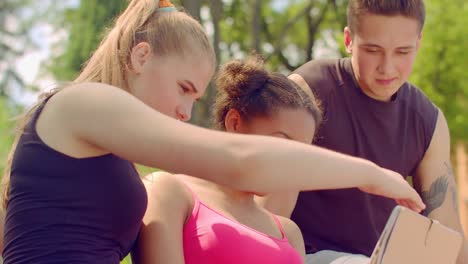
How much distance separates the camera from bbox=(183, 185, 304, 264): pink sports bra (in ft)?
8.16

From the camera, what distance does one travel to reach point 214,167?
1819 mm

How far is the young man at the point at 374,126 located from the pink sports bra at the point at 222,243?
1021 mm

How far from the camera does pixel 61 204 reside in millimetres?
1991

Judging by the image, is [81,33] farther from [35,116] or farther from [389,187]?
[389,187]

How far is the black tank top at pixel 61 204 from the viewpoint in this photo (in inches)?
78.2

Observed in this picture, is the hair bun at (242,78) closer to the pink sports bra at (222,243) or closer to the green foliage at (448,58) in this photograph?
the pink sports bra at (222,243)

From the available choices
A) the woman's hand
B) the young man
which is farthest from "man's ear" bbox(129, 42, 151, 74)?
the young man

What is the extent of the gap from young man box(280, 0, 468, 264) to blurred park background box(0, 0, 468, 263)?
5.99 m

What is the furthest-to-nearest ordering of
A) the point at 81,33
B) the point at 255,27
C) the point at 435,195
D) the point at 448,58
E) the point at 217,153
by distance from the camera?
1. the point at 255,27
2. the point at 448,58
3. the point at 81,33
4. the point at 435,195
5. the point at 217,153

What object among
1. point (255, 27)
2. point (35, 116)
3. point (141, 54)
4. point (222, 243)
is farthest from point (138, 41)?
point (255, 27)

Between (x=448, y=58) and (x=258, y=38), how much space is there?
Result: 321 cm

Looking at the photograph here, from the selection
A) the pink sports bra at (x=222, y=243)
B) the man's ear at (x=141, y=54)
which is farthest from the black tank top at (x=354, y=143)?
the man's ear at (x=141, y=54)

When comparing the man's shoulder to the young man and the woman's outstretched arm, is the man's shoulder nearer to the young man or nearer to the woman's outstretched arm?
the young man

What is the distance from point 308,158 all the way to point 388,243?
0.47 metres
